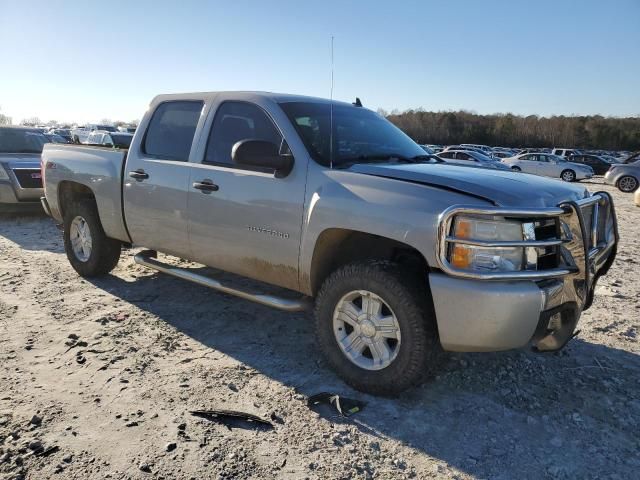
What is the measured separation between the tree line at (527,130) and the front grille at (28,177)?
213ft

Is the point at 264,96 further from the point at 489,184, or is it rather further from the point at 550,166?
the point at 550,166

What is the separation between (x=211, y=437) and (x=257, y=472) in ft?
1.28

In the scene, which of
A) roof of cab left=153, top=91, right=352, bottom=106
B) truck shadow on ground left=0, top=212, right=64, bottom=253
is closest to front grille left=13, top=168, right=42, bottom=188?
truck shadow on ground left=0, top=212, right=64, bottom=253

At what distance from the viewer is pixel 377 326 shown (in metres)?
3.15

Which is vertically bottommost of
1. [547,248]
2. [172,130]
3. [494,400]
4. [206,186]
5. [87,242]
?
[494,400]

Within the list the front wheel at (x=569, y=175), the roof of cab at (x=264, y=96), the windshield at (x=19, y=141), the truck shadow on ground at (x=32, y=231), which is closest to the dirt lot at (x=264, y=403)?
the roof of cab at (x=264, y=96)

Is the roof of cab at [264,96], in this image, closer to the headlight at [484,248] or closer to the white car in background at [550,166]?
the headlight at [484,248]

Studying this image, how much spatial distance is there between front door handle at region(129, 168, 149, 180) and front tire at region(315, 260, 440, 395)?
2.16 m

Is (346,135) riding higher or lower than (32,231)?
A: higher

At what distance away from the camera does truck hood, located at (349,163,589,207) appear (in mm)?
2809

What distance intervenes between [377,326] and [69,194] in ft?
13.7

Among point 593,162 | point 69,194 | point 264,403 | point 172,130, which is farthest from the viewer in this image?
point 593,162

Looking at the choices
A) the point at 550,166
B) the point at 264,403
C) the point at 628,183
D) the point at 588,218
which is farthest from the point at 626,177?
the point at 264,403

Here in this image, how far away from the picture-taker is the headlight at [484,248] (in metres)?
2.71
